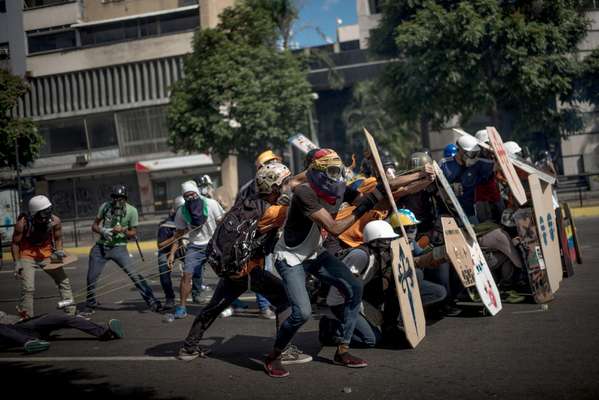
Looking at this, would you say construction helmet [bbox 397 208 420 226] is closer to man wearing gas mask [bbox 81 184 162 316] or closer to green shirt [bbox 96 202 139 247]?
man wearing gas mask [bbox 81 184 162 316]

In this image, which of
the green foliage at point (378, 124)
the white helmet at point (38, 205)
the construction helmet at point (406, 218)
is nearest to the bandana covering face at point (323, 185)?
the construction helmet at point (406, 218)

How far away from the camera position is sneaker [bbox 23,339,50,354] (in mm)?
6414

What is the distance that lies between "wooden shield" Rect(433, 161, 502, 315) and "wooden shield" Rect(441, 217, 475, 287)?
11cm

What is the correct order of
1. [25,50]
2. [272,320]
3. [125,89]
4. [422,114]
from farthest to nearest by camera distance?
[125,89]
[25,50]
[422,114]
[272,320]

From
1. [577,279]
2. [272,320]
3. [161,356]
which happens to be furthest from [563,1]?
[161,356]

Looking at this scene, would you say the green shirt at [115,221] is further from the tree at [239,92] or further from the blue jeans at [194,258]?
the tree at [239,92]

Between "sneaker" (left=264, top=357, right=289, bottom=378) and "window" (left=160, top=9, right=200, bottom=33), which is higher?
"window" (left=160, top=9, right=200, bottom=33)

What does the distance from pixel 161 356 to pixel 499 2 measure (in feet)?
72.6

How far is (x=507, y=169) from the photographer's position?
23.8 feet

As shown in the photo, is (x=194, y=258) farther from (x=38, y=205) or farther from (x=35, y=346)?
(x=35, y=346)

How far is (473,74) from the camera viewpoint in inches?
944

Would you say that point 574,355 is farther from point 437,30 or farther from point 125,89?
point 125,89

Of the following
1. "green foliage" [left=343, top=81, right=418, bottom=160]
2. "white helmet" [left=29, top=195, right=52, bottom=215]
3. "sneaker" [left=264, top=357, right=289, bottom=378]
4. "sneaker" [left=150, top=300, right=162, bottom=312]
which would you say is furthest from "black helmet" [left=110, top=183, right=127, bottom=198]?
"green foliage" [left=343, top=81, right=418, bottom=160]

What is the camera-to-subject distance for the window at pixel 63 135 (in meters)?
40.3
